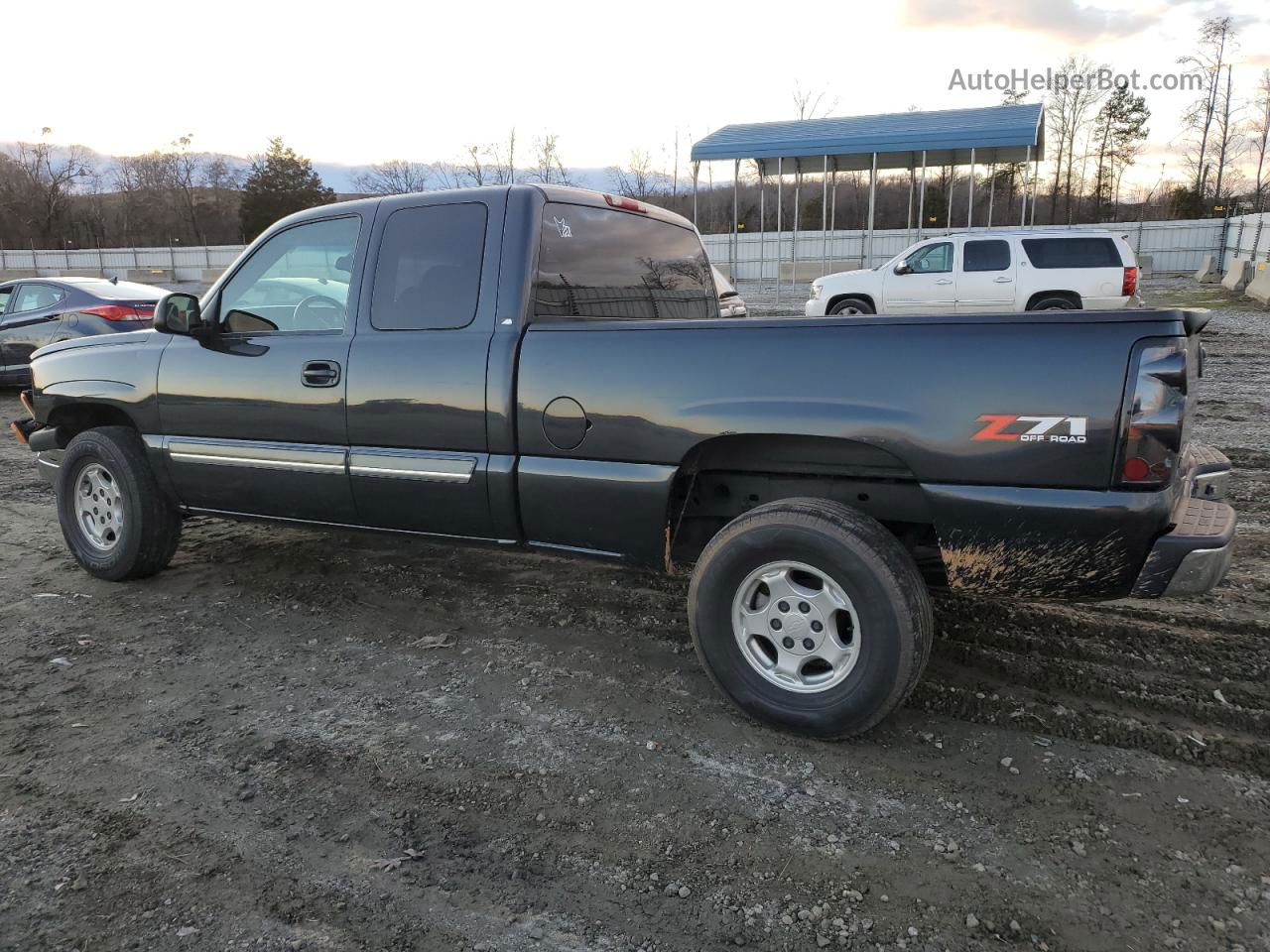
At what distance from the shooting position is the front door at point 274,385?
13.4 feet

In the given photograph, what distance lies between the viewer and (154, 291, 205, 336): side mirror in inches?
172

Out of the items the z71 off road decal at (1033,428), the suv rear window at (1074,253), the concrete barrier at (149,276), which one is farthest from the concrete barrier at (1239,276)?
the concrete barrier at (149,276)

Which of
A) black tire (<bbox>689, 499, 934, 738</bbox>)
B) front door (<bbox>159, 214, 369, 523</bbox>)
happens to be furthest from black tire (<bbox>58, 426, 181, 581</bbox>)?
black tire (<bbox>689, 499, 934, 738</bbox>)

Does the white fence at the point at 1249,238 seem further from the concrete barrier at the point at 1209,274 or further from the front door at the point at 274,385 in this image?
the front door at the point at 274,385

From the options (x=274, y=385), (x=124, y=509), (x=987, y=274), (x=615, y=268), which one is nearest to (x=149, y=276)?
(x=987, y=274)

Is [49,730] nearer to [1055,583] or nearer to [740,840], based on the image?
[740,840]

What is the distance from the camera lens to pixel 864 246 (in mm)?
33062

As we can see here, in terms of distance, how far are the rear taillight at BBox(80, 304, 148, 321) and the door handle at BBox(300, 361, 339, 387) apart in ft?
26.4

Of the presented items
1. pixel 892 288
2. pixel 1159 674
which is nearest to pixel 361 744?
pixel 1159 674

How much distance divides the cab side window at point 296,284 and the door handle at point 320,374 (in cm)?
20

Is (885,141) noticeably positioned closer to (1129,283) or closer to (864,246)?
(864,246)

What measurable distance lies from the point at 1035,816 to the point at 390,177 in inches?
2249

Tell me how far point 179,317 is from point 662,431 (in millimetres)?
2733

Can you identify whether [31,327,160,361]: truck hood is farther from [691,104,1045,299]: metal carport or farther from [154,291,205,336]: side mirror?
[691,104,1045,299]: metal carport
